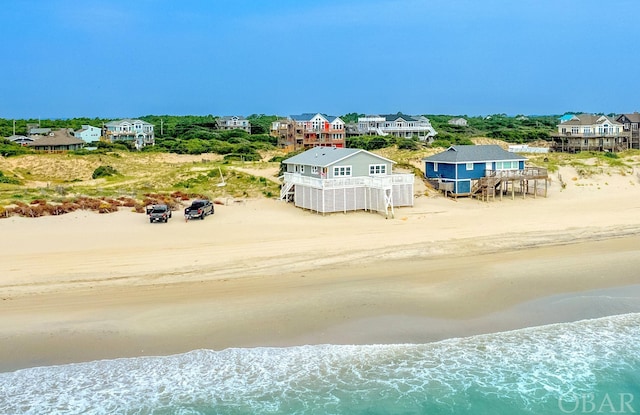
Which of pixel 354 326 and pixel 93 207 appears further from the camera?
pixel 93 207

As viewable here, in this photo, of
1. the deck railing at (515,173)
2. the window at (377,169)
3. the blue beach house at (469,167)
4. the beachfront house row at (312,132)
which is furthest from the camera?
the beachfront house row at (312,132)

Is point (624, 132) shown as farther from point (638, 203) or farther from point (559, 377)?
point (559, 377)

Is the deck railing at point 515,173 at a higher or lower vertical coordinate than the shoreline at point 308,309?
higher

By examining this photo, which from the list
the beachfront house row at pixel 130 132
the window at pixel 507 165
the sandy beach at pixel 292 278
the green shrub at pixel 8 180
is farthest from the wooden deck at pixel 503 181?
the beachfront house row at pixel 130 132

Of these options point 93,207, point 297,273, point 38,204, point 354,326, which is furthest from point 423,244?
point 38,204

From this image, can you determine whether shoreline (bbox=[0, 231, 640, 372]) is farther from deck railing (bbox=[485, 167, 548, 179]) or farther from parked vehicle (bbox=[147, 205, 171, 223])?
deck railing (bbox=[485, 167, 548, 179])

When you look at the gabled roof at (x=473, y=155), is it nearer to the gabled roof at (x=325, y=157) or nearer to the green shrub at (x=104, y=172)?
the gabled roof at (x=325, y=157)
